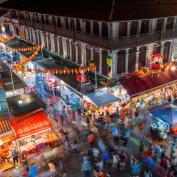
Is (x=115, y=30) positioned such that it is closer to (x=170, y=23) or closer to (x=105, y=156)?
(x=170, y=23)

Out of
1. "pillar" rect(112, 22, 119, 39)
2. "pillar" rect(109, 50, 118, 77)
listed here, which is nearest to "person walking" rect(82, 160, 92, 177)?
"pillar" rect(109, 50, 118, 77)

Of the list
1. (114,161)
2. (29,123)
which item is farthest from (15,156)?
(114,161)

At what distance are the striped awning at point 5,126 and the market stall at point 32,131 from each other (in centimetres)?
33

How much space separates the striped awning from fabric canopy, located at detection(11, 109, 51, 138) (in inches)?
12.8

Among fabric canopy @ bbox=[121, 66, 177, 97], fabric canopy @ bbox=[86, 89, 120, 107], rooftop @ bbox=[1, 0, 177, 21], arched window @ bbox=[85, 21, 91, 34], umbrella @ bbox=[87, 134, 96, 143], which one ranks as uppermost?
rooftop @ bbox=[1, 0, 177, 21]

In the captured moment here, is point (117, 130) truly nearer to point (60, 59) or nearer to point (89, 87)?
point (89, 87)

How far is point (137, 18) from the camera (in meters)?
19.8

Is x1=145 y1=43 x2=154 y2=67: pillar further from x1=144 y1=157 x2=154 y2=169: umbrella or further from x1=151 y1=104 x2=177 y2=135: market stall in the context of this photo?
x1=144 y1=157 x2=154 y2=169: umbrella

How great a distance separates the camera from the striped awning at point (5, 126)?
15.1 m

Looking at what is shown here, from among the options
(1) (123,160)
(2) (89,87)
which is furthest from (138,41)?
(1) (123,160)

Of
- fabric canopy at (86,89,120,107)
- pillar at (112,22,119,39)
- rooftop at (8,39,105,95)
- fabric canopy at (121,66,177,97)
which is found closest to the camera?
fabric canopy at (86,89,120,107)

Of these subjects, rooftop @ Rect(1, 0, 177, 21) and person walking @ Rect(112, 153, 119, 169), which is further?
rooftop @ Rect(1, 0, 177, 21)

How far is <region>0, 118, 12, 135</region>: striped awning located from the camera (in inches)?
595

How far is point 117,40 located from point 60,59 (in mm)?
10887
